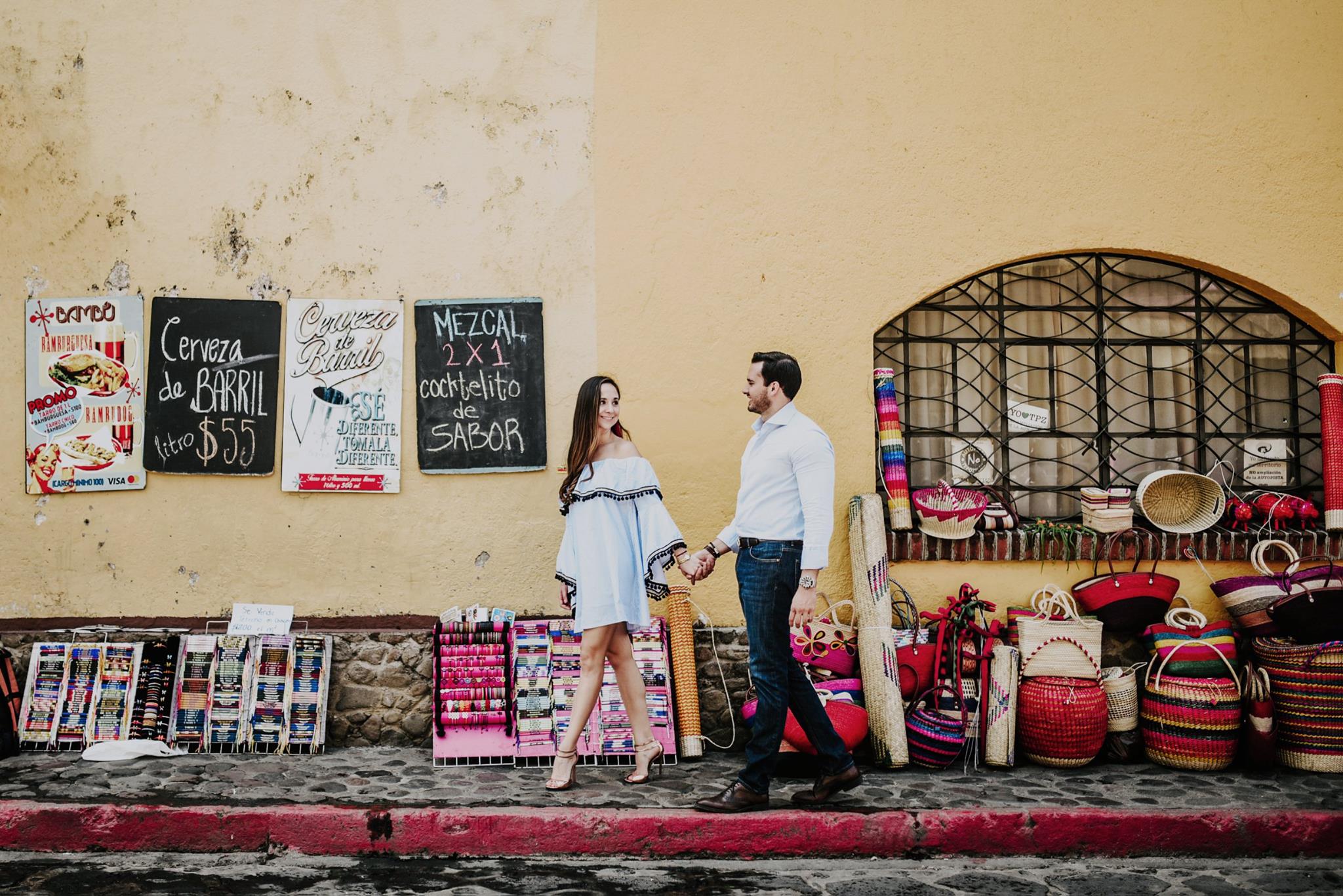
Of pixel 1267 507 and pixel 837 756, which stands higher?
pixel 1267 507

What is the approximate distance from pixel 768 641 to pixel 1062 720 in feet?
6.24

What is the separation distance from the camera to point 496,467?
20.3 ft

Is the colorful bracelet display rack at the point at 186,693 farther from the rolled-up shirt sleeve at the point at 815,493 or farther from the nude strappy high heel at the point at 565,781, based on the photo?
the rolled-up shirt sleeve at the point at 815,493

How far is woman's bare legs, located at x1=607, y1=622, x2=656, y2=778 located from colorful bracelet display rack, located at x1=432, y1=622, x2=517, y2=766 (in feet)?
2.65

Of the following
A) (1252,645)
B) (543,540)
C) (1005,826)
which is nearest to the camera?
(1005,826)

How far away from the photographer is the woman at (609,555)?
5012mm

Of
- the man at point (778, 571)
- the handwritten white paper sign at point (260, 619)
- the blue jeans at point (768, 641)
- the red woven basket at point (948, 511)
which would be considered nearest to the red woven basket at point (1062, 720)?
the red woven basket at point (948, 511)

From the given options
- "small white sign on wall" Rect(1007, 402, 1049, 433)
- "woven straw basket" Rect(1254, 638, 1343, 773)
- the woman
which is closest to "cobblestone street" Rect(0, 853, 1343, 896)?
the woman

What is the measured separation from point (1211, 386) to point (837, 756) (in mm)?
3781

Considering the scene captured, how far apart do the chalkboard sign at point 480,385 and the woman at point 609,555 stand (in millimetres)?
1126

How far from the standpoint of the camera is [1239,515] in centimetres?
622

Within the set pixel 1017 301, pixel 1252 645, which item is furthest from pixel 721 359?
pixel 1252 645

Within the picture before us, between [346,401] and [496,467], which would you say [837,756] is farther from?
[346,401]

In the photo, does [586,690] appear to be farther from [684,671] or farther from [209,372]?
[209,372]
